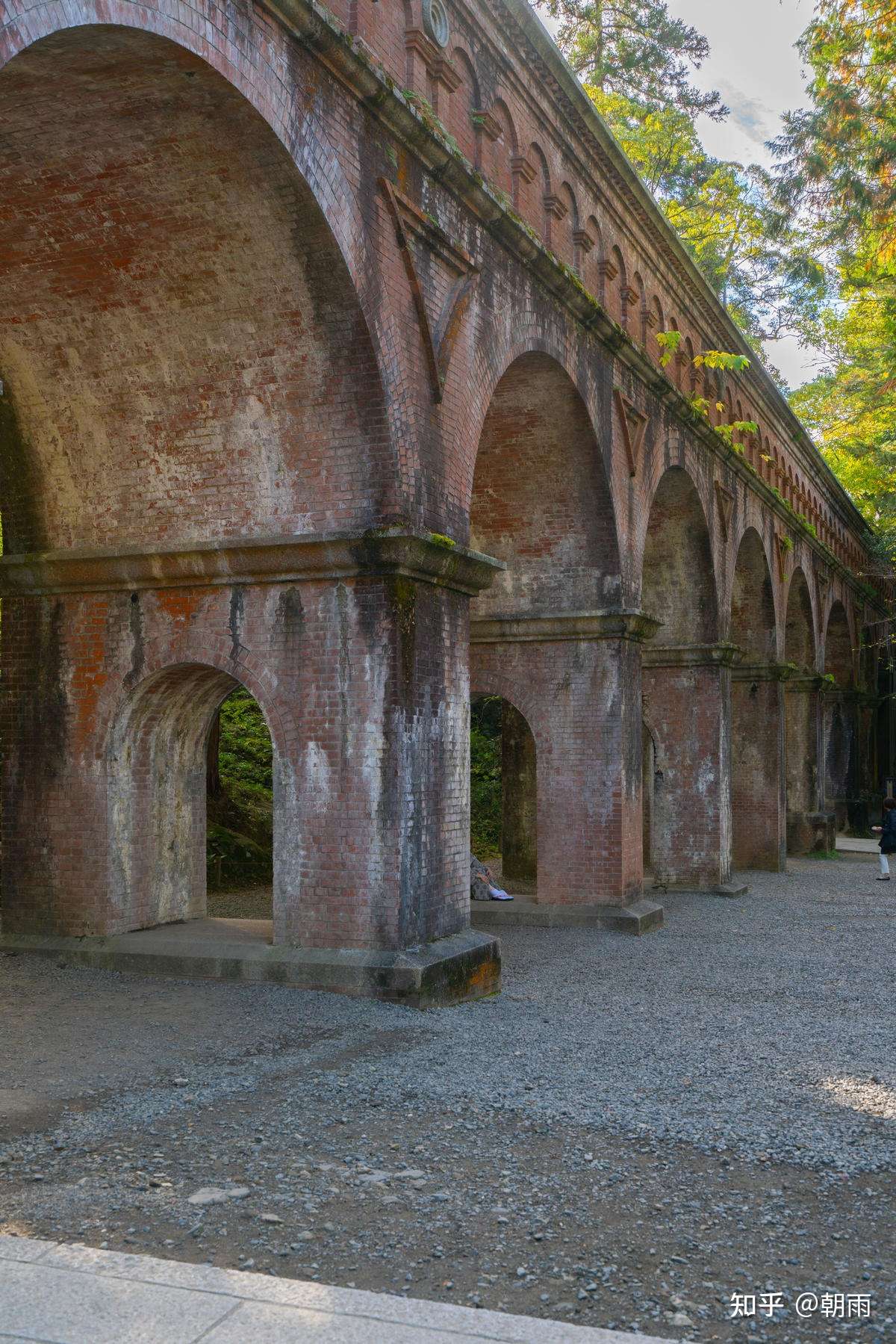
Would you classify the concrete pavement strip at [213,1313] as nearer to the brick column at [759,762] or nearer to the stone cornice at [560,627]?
the stone cornice at [560,627]

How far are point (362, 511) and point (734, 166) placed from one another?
21285mm

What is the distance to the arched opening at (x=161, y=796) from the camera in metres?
9.55

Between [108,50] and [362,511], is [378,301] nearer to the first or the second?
[362,511]

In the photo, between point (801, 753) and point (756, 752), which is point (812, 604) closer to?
point (801, 753)

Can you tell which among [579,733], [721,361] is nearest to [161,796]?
[579,733]

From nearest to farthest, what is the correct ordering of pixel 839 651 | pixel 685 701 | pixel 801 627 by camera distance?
pixel 685 701 → pixel 801 627 → pixel 839 651

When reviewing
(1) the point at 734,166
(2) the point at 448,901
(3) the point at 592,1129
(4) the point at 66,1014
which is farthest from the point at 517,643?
(1) the point at 734,166

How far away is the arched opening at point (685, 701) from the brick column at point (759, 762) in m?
3.78

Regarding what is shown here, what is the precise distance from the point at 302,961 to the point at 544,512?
6.27 meters

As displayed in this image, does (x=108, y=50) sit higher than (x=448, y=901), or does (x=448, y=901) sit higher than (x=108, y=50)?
(x=108, y=50)

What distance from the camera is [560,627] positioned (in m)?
13.3

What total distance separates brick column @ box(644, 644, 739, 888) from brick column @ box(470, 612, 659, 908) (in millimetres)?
3694

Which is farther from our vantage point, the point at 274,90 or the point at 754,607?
the point at 754,607

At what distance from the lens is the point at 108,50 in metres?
6.28
